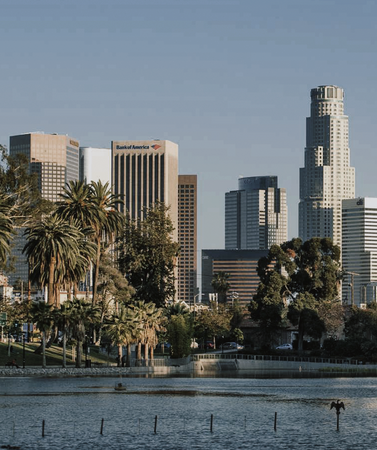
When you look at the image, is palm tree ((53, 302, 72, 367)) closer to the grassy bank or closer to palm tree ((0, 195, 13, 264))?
the grassy bank

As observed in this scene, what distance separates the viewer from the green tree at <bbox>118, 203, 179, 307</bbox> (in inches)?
7047

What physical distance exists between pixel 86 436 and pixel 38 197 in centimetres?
8115

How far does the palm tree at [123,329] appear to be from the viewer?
137 m

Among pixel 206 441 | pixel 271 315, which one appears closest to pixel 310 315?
pixel 271 315

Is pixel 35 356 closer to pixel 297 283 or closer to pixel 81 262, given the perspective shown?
pixel 81 262

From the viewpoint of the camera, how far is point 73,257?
445ft

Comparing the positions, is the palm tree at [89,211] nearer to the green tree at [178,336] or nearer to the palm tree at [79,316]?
the green tree at [178,336]

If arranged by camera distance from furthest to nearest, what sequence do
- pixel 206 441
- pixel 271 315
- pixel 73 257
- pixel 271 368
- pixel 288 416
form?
pixel 271 315, pixel 271 368, pixel 73 257, pixel 288 416, pixel 206 441

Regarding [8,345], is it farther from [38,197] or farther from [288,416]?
[288,416]

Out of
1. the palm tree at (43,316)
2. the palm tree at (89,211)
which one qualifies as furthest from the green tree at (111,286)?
the palm tree at (43,316)

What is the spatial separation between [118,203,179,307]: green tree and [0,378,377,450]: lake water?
248 feet

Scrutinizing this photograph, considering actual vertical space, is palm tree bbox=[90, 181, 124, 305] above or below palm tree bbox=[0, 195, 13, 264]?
above

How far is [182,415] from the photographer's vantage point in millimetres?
67688

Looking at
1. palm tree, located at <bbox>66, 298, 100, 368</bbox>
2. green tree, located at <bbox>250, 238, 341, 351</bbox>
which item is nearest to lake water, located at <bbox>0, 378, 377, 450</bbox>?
palm tree, located at <bbox>66, 298, 100, 368</bbox>
